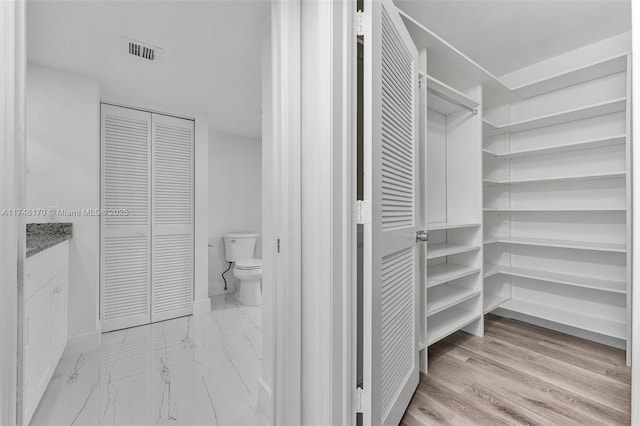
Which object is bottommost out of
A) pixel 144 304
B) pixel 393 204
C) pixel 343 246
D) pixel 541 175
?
pixel 144 304

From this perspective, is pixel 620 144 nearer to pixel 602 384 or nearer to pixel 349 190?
pixel 602 384

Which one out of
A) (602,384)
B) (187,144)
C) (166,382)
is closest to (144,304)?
(166,382)

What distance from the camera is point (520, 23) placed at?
218 centimetres

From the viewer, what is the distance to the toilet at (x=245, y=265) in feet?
11.6

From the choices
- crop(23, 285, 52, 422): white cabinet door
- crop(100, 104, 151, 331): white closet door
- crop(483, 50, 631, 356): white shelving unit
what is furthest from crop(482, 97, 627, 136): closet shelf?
crop(23, 285, 52, 422): white cabinet door

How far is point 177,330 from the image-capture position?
2920 millimetres

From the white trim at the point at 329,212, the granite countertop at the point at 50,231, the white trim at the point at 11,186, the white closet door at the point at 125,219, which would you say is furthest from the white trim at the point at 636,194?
the white closet door at the point at 125,219

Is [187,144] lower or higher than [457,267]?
higher

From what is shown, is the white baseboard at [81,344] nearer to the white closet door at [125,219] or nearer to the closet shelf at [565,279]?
the white closet door at [125,219]

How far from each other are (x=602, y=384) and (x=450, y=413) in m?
1.04

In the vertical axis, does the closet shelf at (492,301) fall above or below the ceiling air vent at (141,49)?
below

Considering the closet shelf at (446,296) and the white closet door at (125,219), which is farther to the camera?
the white closet door at (125,219)

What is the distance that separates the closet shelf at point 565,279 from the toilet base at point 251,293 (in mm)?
2371

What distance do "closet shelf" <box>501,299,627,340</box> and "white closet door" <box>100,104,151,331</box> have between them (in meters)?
3.46
